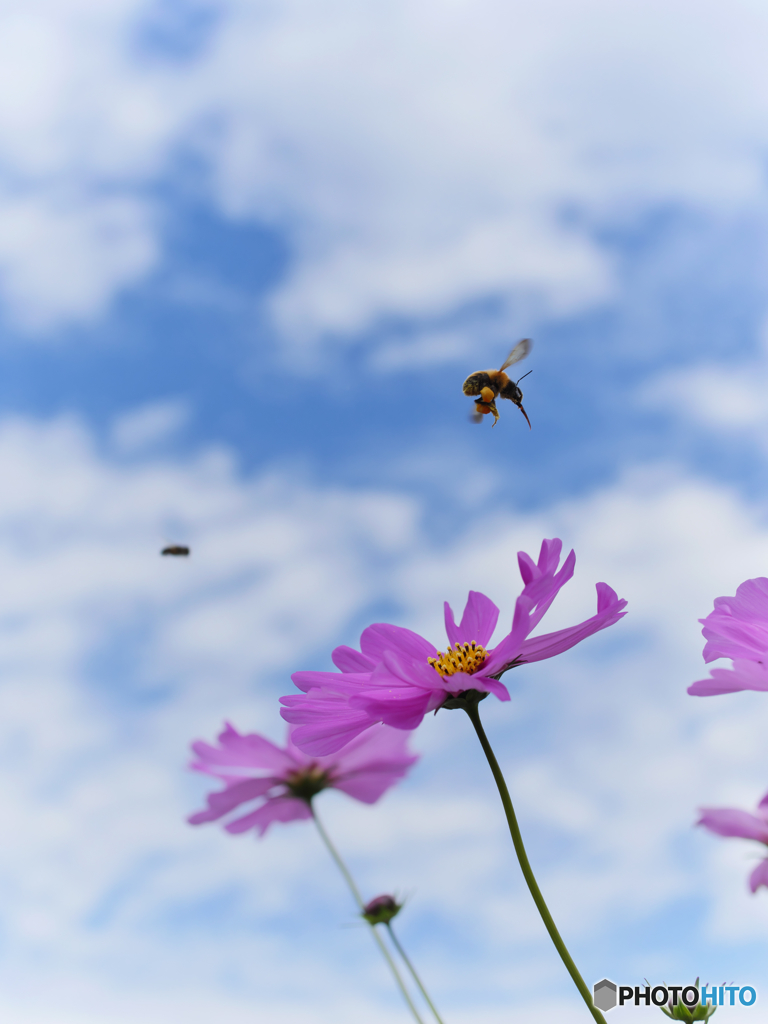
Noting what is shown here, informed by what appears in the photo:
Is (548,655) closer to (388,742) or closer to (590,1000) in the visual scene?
(590,1000)

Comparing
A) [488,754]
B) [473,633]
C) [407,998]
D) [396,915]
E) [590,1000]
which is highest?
[473,633]

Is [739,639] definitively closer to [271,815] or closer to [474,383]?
[474,383]

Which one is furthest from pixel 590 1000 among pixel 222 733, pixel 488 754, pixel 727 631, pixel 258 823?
pixel 258 823

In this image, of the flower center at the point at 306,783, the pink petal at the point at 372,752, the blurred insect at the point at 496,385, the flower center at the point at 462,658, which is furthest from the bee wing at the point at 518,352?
the flower center at the point at 462,658

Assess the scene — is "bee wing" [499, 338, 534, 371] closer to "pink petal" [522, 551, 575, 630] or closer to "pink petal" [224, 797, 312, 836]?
"pink petal" [224, 797, 312, 836]

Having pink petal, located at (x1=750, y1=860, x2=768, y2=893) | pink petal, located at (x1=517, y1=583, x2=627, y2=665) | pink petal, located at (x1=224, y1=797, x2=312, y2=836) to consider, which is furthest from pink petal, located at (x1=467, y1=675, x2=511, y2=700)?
pink petal, located at (x1=224, y1=797, x2=312, y2=836)

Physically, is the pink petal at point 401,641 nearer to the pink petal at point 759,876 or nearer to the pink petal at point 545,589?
the pink petal at point 545,589
